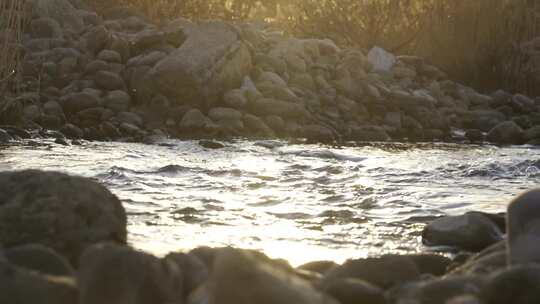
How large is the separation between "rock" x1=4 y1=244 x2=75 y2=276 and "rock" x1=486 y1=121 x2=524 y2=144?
7.89 meters

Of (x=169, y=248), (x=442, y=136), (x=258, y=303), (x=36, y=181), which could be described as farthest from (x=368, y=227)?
(x=442, y=136)

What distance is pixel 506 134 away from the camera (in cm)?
1019

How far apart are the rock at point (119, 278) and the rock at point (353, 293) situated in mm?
424

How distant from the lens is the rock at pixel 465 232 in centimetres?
421

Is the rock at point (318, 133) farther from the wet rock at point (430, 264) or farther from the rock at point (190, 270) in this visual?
the rock at point (190, 270)

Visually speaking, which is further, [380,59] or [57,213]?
[380,59]

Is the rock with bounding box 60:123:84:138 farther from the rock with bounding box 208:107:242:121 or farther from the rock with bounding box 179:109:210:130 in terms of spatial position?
the rock with bounding box 208:107:242:121

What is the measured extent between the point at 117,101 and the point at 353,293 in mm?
7481

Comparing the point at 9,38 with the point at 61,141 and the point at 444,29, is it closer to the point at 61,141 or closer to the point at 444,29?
the point at 61,141

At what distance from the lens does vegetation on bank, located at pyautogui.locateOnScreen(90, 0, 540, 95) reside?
1322 cm

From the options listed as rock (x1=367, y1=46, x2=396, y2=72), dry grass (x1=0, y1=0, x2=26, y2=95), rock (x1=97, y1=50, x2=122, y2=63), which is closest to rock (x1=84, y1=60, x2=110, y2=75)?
rock (x1=97, y1=50, x2=122, y2=63)

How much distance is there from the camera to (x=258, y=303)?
201 centimetres

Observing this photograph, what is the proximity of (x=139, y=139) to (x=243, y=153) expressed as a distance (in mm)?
1149

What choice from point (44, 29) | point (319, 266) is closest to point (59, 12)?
point (44, 29)
